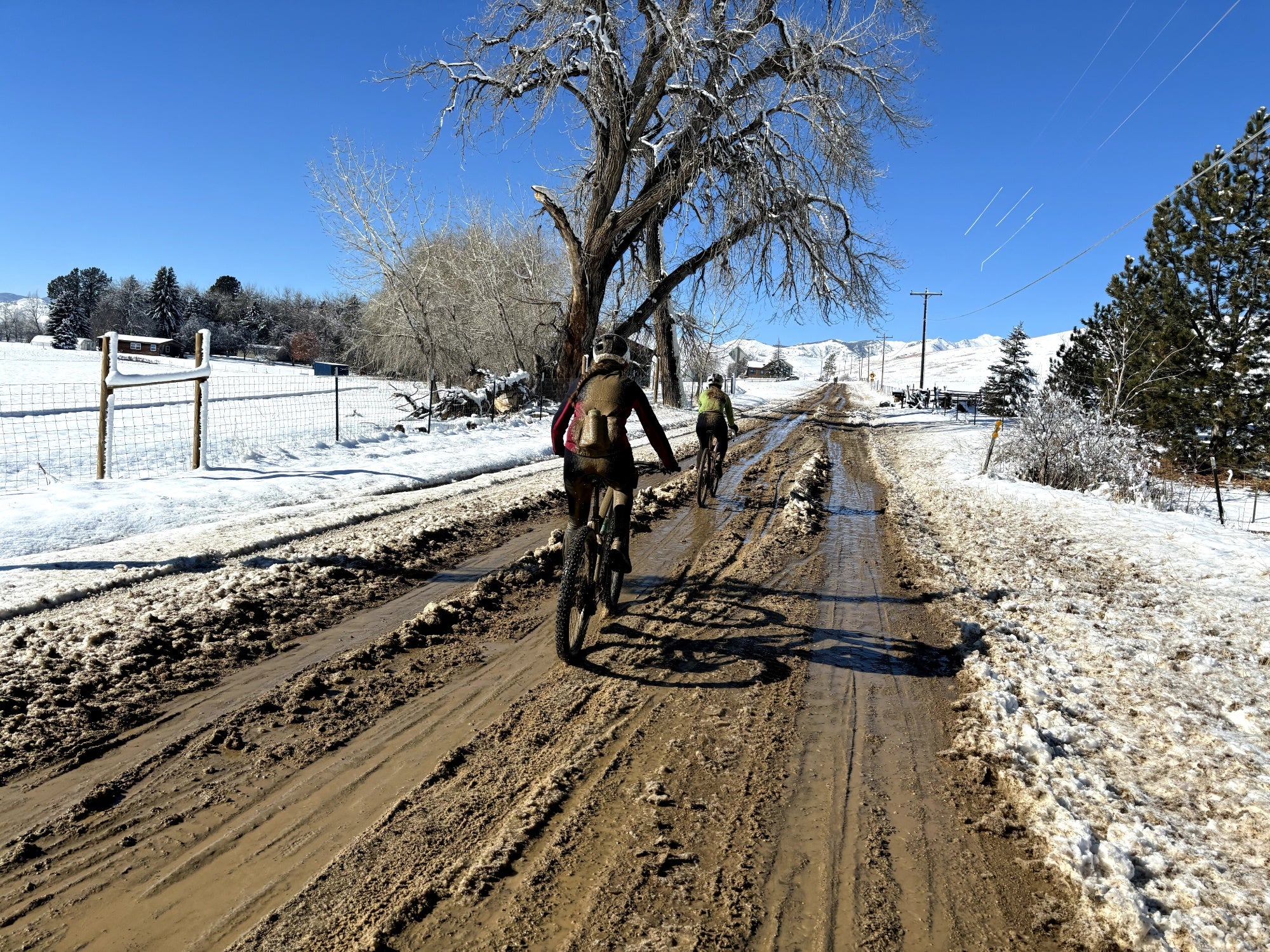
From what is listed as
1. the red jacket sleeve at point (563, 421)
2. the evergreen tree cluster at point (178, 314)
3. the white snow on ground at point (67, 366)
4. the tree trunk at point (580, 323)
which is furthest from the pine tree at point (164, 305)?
the red jacket sleeve at point (563, 421)

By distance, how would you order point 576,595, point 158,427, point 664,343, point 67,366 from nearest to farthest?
1. point 576,595
2. point 158,427
3. point 664,343
4. point 67,366

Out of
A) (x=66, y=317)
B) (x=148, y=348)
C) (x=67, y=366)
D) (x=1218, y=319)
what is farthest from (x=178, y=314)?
(x=1218, y=319)

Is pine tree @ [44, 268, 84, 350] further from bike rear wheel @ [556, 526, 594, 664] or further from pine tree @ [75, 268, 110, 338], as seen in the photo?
bike rear wheel @ [556, 526, 594, 664]

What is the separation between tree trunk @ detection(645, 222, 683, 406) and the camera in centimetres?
2925

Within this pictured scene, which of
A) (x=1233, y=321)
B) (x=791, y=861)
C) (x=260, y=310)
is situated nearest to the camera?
(x=791, y=861)

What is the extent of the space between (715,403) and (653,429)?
6367 mm

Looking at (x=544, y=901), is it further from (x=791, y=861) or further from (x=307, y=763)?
(x=307, y=763)

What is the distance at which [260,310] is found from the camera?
320 feet

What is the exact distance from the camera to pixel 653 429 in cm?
550

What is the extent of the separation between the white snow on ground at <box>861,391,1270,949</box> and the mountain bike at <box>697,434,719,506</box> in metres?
3.16

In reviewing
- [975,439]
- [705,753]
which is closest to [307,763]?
[705,753]

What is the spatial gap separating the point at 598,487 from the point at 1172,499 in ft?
49.5

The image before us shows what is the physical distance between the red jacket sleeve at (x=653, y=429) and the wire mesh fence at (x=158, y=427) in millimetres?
8903

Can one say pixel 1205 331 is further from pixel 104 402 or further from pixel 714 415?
pixel 104 402
